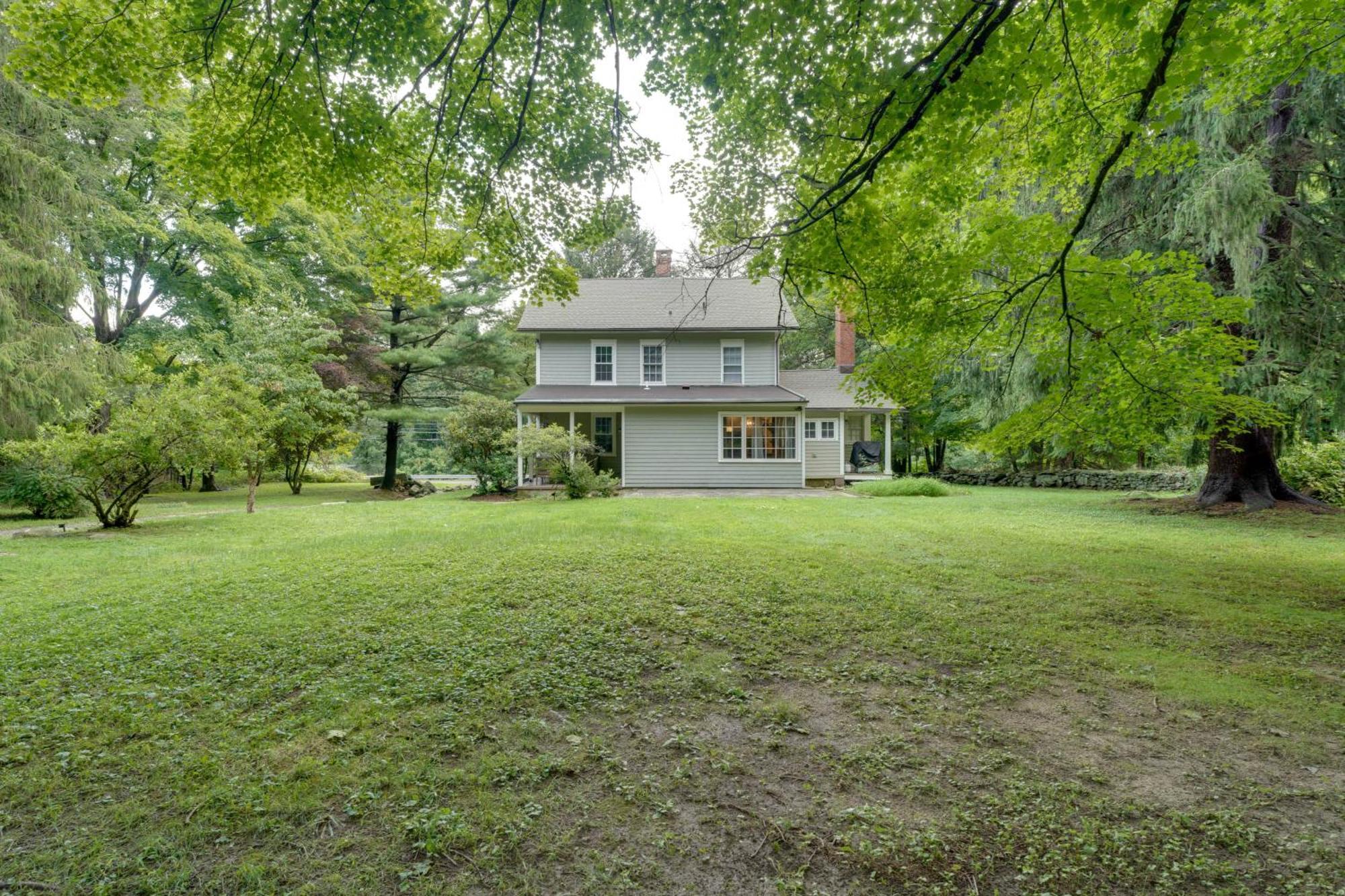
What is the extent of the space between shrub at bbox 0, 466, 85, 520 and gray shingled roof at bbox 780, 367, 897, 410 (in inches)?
655

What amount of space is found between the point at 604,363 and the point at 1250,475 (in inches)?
585

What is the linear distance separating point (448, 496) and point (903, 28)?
15345 millimetres

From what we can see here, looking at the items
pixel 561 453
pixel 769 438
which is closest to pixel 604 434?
pixel 561 453

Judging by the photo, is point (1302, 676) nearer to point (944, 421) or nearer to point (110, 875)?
point (110, 875)

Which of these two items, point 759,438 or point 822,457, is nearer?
point 759,438

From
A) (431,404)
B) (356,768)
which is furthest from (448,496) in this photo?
(356,768)

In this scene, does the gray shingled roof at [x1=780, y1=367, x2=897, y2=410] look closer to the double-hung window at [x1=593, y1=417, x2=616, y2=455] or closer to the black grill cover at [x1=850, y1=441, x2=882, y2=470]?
the black grill cover at [x1=850, y1=441, x2=882, y2=470]

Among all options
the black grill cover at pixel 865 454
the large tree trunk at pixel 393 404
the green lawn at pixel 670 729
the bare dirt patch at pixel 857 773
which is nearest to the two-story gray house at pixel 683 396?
the black grill cover at pixel 865 454

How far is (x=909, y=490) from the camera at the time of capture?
14.8 m

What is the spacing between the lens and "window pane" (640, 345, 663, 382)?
17.7 m

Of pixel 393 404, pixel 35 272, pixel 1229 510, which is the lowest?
pixel 1229 510

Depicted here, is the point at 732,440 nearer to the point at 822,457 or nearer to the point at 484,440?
the point at 822,457

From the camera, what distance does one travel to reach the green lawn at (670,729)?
1.93 meters

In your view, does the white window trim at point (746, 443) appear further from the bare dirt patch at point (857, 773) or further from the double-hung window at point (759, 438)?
the bare dirt patch at point (857, 773)
